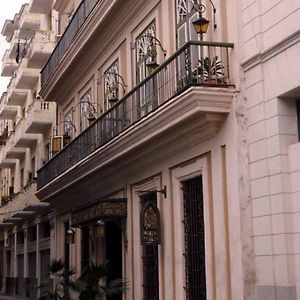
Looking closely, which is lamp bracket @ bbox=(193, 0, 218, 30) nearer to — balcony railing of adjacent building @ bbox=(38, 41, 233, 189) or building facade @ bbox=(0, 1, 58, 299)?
balcony railing of adjacent building @ bbox=(38, 41, 233, 189)

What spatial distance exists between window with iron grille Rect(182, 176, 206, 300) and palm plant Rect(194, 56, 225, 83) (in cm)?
185

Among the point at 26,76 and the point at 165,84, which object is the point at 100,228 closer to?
the point at 165,84

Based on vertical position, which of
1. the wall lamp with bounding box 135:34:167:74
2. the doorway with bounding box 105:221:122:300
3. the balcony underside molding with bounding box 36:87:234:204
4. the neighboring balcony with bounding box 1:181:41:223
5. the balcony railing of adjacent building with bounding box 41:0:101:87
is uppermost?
the balcony railing of adjacent building with bounding box 41:0:101:87

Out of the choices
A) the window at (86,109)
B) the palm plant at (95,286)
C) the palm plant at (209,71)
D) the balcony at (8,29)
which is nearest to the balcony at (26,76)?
the balcony at (8,29)

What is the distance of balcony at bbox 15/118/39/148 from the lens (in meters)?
27.9

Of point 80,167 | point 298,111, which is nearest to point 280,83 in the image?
point 298,111

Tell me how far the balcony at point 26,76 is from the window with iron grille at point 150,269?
16.7 metres

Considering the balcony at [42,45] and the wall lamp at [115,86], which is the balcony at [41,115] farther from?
the wall lamp at [115,86]

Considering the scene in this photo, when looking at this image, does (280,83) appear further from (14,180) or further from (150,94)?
(14,180)

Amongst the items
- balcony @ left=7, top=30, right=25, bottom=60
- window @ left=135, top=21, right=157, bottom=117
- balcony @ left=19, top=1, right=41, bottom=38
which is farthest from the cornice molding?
balcony @ left=7, top=30, right=25, bottom=60

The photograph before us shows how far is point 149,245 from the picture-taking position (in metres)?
13.0

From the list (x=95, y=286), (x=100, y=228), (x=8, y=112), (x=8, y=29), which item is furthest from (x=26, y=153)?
(x=95, y=286)

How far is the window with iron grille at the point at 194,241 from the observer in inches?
429

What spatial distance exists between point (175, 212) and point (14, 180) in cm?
2464
